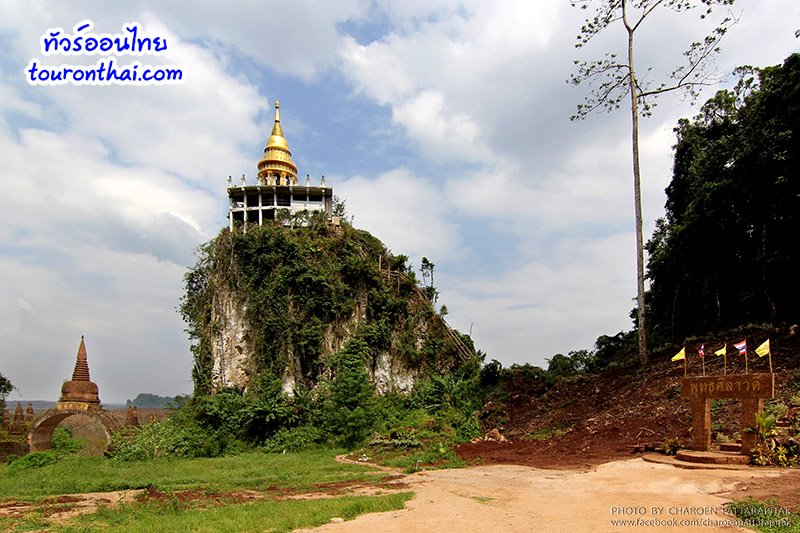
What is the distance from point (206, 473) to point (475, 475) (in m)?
6.85

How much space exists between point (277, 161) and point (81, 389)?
16.9m

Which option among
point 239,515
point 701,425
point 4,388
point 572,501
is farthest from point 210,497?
point 4,388

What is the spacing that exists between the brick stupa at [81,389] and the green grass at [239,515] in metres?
21.8

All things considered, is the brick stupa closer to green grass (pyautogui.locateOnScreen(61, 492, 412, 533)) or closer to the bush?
the bush

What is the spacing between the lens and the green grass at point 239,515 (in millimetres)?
6770

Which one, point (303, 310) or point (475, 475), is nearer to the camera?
point (475, 475)

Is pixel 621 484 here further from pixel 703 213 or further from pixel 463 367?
pixel 463 367

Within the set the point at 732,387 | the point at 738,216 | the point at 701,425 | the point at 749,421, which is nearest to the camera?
the point at 749,421

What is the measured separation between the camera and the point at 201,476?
12344 millimetres

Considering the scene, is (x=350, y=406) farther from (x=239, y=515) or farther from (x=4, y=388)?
(x=4, y=388)

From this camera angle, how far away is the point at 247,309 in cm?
2412

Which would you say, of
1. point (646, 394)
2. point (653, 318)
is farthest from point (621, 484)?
point (653, 318)

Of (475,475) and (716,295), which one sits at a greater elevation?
(716,295)

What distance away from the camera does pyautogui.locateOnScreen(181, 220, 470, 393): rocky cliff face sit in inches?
902
